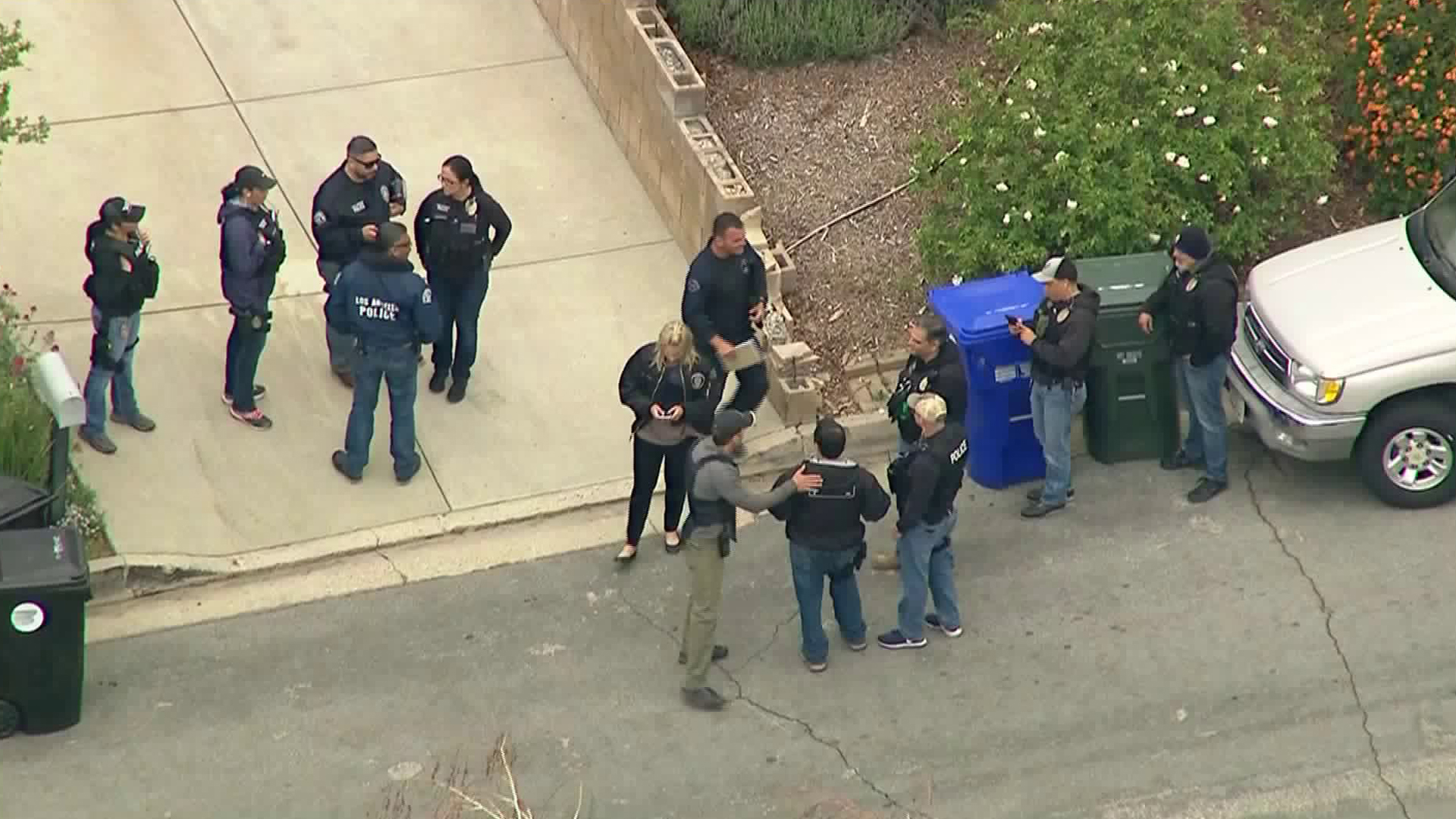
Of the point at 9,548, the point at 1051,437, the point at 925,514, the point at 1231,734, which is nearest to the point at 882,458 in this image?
the point at 1051,437

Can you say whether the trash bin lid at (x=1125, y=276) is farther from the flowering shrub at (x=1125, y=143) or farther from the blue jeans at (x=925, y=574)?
the blue jeans at (x=925, y=574)

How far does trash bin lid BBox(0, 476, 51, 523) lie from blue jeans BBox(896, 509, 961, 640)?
399cm

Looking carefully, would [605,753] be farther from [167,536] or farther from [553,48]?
[553,48]

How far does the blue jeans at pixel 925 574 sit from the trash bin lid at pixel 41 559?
374 cm

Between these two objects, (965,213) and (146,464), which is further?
(965,213)

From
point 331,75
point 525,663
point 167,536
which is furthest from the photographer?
point 331,75

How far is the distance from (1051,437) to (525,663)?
2.94 m

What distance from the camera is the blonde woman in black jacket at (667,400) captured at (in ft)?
35.0

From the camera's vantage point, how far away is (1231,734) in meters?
10.1

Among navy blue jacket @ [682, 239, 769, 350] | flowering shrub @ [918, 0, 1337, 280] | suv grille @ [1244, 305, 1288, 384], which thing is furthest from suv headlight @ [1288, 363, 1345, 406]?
navy blue jacket @ [682, 239, 769, 350]

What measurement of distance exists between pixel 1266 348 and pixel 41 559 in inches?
246

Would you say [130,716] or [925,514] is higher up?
[925,514]

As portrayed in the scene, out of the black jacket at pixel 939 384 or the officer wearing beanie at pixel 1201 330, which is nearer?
the black jacket at pixel 939 384

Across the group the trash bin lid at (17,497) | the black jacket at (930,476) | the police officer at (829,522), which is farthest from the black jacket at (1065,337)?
the trash bin lid at (17,497)
